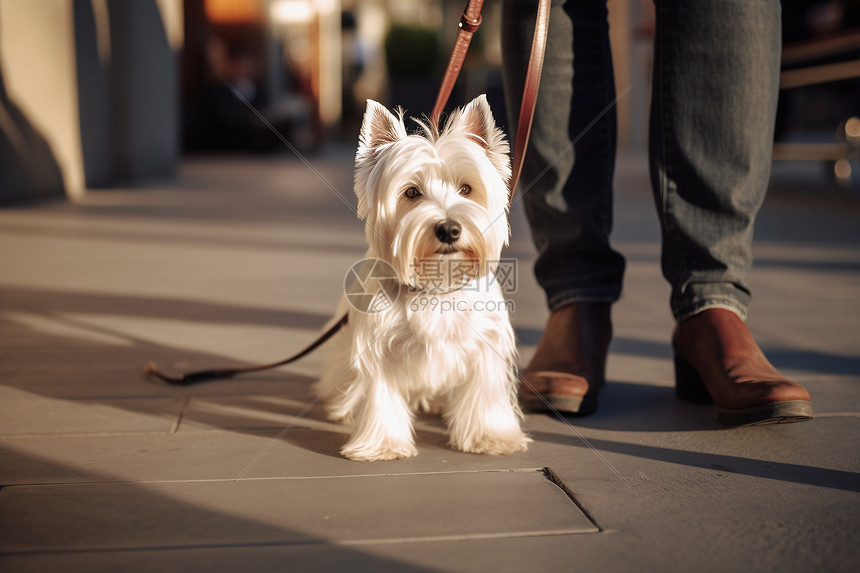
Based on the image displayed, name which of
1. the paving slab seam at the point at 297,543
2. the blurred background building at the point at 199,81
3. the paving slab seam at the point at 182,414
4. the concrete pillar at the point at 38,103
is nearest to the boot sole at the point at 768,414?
the paving slab seam at the point at 297,543

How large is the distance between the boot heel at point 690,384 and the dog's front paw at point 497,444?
59 cm

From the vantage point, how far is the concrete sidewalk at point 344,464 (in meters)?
1.37

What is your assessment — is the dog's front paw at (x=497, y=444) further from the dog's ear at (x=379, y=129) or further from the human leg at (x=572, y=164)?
the dog's ear at (x=379, y=129)

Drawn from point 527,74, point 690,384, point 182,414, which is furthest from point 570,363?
point 182,414

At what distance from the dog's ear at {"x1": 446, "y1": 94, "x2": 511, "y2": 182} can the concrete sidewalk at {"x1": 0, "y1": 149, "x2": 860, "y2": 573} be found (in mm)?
662

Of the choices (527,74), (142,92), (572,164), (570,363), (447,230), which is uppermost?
(142,92)

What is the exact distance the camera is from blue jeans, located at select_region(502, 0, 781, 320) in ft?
7.02

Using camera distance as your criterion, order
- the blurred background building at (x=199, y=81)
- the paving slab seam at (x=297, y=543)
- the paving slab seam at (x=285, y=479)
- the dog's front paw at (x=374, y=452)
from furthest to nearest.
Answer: the blurred background building at (x=199, y=81) → the dog's front paw at (x=374, y=452) → the paving slab seam at (x=285, y=479) → the paving slab seam at (x=297, y=543)

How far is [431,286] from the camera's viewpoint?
1912 millimetres

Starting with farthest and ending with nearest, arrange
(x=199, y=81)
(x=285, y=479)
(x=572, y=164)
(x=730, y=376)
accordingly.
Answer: (x=199, y=81) < (x=572, y=164) < (x=730, y=376) < (x=285, y=479)

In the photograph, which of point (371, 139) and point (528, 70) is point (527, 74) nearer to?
point (528, 70)

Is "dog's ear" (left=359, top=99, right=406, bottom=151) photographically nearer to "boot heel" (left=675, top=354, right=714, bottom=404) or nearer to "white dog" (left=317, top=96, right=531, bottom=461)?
"white dog" (left=317, top=96, right=531, bottom=461)

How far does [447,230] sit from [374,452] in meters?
0.52

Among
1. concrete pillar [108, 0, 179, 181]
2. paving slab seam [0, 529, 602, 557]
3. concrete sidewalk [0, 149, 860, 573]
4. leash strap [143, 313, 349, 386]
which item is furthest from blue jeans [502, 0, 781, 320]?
concrete pillar [108, 0, 179, 181]
